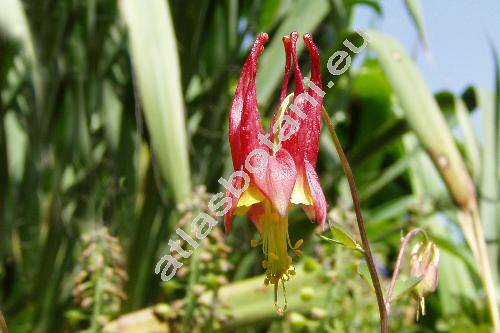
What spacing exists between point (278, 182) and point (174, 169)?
0.50 m

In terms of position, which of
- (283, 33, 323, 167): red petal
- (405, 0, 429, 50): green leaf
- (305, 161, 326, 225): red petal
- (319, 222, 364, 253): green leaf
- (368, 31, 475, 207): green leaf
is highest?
(405, 0, 429, 50): green leaf

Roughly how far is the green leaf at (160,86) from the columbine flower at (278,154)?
444 mm

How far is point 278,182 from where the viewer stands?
58 centimetres

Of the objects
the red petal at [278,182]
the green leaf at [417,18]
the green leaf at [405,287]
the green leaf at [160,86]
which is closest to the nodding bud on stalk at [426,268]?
the green leaf at [405,287]

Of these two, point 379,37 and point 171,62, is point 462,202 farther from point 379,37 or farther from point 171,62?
point 379,37

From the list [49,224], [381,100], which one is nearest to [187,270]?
[49,224]

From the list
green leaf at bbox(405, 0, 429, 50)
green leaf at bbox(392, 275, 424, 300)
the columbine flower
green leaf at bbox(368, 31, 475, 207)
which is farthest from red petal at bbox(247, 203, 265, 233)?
green leaf at bbox(405, 0, 429, 50)

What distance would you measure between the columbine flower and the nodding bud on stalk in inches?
5.2

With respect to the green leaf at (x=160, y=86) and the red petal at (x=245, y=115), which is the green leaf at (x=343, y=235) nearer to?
the red petal at (x=245, y=115)

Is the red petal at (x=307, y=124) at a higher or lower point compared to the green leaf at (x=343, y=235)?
higher

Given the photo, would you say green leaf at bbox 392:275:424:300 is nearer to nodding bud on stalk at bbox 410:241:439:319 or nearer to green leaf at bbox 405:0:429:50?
nodding bud on stalk at bbox 410:241:439:319

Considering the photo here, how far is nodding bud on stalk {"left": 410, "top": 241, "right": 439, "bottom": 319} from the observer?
0.69m

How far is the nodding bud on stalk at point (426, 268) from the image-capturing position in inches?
27.1

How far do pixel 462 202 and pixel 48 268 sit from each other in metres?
0.91
